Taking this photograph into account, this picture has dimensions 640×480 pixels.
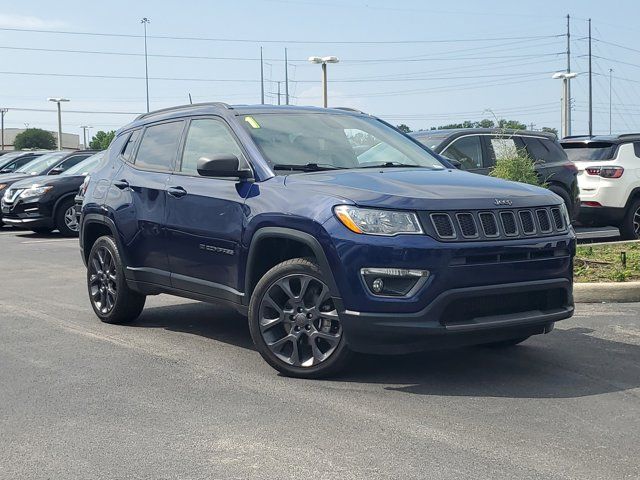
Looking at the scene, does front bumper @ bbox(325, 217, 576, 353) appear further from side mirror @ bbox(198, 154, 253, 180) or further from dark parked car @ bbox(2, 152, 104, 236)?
dark parked car @ bbox(2, 152, 104, 236)

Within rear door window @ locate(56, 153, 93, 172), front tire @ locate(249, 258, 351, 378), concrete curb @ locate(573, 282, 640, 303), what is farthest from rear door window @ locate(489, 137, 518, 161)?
rear door window @ locate(56, 153, 93, 172)

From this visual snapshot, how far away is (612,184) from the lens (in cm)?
1366

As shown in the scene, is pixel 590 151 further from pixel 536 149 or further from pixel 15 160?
pixel 15 160

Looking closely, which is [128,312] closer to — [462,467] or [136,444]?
[136,444]

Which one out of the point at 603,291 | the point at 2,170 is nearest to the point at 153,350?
the point at 603,291

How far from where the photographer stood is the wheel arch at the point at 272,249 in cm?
555

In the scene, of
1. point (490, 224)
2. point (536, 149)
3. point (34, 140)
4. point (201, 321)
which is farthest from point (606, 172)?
point (34, 140)

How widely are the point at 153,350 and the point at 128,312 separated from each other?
109 cm

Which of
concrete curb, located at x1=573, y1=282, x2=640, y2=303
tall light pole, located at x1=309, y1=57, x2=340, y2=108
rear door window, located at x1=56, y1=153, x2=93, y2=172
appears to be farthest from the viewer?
tall light pole, located at x1=309, y1=57, x2=340, y2=108

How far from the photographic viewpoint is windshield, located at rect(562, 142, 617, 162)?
14.0 metres

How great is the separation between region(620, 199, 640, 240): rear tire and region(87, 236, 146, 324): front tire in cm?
869

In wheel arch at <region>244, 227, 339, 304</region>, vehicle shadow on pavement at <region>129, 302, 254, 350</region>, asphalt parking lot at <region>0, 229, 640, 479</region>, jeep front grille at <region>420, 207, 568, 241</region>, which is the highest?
jeep front grille at <region>420, 207, 568, 241</region>

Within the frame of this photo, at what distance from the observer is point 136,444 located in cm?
446

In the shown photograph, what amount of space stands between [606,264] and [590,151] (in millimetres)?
4827
